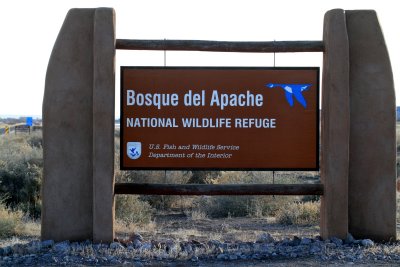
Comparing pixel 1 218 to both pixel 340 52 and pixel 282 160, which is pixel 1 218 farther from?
pixel 340 52

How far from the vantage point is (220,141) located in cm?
1073

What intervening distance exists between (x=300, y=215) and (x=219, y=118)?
17.5ft

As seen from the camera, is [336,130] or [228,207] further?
[228,207]

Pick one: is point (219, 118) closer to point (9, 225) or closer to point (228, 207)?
point (9, 225)

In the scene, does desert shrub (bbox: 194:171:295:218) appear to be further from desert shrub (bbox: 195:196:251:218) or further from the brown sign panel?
the brown sign panel

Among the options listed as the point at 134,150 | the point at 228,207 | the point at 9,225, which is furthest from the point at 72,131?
the point at 228,207

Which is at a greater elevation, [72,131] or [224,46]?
[224,46]

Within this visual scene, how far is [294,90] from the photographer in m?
10.8

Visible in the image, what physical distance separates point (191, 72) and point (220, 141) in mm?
1133

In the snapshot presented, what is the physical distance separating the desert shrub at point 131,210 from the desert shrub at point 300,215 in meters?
2.94

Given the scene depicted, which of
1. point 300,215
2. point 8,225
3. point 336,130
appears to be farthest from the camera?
point 300,215

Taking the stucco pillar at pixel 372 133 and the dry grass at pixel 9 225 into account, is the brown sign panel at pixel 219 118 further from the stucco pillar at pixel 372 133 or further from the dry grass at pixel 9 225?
the dry grass at pixel 9 225

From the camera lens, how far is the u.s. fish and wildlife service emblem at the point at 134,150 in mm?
10672

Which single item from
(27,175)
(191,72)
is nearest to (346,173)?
(191,72)
